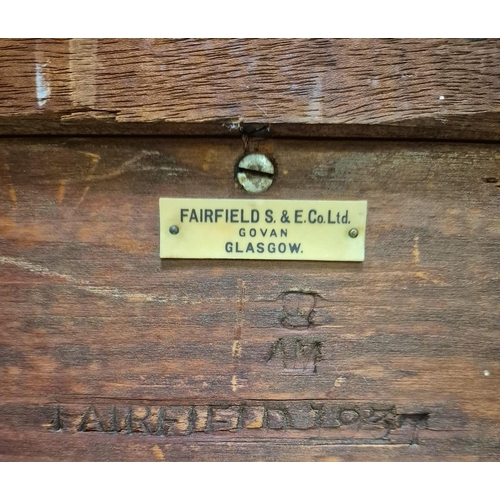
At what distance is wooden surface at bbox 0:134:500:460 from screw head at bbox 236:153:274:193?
0.01 m

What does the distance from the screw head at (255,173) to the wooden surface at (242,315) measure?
13mm

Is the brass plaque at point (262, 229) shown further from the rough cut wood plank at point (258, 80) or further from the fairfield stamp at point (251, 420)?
the fairfield stamp at point (251, 420)

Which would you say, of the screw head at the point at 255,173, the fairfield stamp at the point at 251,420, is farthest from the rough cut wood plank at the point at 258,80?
the fairfield stamp at the point at 251,420

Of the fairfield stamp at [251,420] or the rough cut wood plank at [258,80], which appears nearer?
the rough cut wood plank at [258,80]

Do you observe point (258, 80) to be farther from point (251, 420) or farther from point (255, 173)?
point (251, 420)

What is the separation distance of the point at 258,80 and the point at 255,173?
0.13 metres

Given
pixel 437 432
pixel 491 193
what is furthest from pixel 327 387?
pixel 491 193

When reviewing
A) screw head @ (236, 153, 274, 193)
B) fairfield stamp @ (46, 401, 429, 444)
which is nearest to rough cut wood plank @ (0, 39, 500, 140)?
screw head @ (236, 153, 274, 193)

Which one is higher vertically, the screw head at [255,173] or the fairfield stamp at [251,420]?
the screw head at [255,173]

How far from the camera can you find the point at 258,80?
604mm

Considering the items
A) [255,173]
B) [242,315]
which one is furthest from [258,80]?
[242,315]

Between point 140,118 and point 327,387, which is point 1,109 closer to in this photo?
point 140,118

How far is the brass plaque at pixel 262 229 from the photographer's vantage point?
68 centimetres

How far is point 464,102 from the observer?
1.97ft
